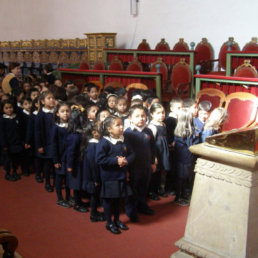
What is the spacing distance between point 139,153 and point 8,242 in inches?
64.0

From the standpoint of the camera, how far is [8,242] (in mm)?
1521

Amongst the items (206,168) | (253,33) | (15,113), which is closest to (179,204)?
(206,168)

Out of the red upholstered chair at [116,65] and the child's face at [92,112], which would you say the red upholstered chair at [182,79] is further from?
the child's face at [92,112]

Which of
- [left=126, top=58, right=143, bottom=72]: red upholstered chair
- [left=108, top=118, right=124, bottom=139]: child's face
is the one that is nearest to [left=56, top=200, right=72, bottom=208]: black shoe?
[left=108, top=118, right=124, bottom=139]: child's face

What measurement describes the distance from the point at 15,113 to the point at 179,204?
2407 millimetres

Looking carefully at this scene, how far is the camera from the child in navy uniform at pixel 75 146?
10.3ft

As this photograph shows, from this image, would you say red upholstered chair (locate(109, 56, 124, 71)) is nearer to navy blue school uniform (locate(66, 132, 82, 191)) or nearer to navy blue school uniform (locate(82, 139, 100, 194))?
navy blue school uniform (locate(66, 132, 82, 191))

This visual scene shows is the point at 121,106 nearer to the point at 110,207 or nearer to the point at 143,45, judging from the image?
the point at 110,207

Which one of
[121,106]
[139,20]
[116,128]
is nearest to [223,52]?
[139,20]

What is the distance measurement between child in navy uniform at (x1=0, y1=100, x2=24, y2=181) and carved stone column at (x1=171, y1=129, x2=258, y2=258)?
304 cm

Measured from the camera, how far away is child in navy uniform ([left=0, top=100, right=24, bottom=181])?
400cm

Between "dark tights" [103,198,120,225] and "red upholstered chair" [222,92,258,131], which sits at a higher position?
"red upholstered chair" [222,92,258,131]

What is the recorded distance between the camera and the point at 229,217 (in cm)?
144

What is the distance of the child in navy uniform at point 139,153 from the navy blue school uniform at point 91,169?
31cm
